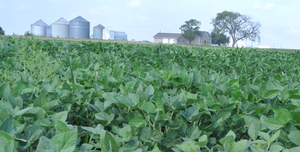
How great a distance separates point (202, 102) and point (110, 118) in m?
0.57

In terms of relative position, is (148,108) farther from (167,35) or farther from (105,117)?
(167,35)

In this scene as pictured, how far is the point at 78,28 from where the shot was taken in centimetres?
3969

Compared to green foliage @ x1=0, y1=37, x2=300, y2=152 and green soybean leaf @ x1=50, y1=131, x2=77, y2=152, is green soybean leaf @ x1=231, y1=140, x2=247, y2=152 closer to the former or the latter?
green foliage @ x1=0, y1=37, x2=300, y2=152

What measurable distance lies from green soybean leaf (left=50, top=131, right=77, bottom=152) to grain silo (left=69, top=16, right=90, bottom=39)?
135 ft

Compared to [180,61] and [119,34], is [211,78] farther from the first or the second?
[119,34]

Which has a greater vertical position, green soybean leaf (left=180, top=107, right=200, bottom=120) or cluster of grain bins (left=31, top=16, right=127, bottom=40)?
cluster of grain bins (left=31, top=16, right=127, bottom=40)

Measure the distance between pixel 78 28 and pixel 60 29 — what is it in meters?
3.37

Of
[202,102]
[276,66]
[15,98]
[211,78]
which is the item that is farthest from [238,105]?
[276,66]

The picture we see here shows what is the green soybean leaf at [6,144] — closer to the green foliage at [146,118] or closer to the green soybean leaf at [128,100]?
the green foliage at [146,118]

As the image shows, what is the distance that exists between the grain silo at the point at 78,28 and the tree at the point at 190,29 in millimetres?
47727

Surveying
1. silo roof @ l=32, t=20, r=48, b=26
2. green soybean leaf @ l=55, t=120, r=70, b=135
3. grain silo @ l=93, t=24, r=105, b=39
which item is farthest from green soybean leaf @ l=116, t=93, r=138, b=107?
grain silo @ l=93, t=24, r=105, b=39

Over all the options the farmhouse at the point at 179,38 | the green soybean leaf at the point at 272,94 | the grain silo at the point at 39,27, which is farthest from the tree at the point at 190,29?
the green soybean leaf at the point at 272,94

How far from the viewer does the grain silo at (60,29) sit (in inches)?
1571

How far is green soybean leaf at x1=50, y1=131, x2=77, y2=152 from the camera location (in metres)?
0.82
